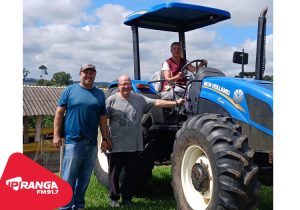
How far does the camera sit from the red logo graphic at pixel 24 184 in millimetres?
3270

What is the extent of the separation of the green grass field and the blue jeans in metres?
0.37

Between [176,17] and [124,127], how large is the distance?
6.60 ft

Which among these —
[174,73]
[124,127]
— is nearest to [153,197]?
[124,127]

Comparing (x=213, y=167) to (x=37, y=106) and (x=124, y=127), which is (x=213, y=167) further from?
(x=37, y=106)

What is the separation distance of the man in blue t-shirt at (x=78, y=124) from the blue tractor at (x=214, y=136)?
38.0 inches

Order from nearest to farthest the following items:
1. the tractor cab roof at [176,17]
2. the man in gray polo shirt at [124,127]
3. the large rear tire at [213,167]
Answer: the large rear tire at [213,167], the man in gray polo shirt at [124,127], the tractor cab roof at [176,17]

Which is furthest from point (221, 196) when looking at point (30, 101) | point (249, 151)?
point (30, 101)

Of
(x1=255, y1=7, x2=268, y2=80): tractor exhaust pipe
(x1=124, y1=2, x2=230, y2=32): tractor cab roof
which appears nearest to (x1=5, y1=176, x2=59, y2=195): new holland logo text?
(x1=255, y1=7, x2=268, y2=80): tractor exhaust pipe

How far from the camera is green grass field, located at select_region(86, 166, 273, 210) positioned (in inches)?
198

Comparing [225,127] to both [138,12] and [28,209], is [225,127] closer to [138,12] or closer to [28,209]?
[28,209]

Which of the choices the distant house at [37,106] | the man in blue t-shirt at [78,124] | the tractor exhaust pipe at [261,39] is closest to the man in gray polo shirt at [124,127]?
the man in blue t-shirt at [78,124]

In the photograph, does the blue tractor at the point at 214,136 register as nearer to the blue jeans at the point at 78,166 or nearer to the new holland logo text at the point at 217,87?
the new holland logo text at the point at 217,87

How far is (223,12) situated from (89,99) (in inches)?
98.7

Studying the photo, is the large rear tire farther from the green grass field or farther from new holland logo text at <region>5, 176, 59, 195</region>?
new holland logo text at <region>5, 176, 59, 195</region>
